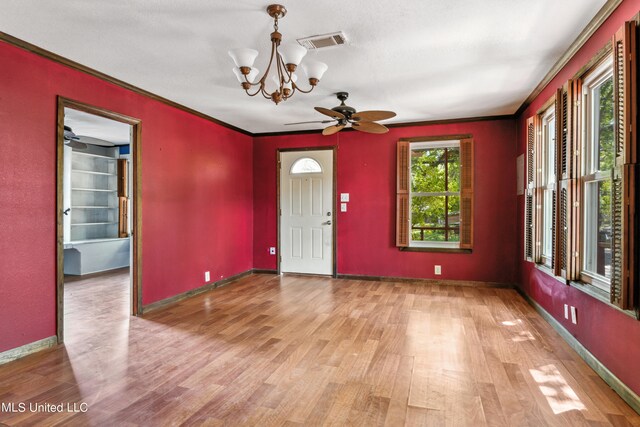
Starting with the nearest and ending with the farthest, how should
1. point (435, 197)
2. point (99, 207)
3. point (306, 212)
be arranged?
point (306, 212)
point (435, 197)
point (99, 207)

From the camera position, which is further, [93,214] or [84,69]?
[93,214]

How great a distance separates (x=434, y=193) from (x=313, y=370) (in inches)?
142

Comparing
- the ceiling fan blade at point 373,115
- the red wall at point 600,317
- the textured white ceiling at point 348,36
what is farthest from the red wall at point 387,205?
the ceiling fan blade at point 373,115

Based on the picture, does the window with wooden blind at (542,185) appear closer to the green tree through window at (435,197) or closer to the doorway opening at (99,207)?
the green tree through window at (435,197)

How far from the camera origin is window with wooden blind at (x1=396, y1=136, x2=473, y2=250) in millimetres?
5266

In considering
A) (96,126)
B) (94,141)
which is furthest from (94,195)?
(96,126)

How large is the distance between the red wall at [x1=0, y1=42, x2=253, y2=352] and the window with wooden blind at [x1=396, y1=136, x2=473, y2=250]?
104 inches

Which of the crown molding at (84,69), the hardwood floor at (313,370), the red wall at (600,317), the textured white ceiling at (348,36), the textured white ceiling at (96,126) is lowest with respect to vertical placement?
the hardwood floor at (313,370)

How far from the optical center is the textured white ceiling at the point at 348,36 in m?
2.36

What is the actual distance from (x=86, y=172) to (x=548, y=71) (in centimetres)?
749

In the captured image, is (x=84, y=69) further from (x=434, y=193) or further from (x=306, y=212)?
(x=434, y=193)

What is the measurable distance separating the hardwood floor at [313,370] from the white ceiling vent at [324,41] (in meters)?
2.45

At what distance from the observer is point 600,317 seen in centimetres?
253

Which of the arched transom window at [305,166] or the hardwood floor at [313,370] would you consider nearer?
the hardwood floor at [313,370]
